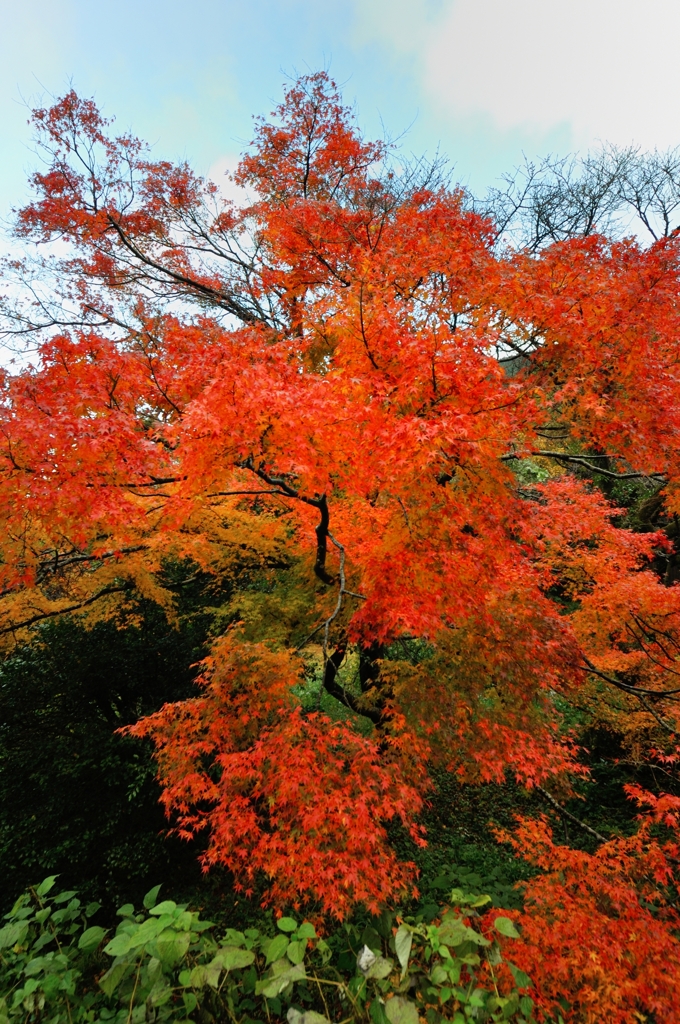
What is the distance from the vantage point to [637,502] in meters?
14.4

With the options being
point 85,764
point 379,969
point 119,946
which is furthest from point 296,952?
point 85,764

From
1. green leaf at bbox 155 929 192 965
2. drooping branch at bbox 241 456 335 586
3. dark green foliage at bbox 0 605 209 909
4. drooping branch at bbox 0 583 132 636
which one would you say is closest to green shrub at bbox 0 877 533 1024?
green leaf at bbox 155 929 192 965

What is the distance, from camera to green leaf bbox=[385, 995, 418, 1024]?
1925 millimetres

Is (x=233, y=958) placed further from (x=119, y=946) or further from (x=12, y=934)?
(x=12, y=934)

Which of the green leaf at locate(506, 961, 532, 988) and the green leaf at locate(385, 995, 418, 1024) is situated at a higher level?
the green leaf at locate(385, 995, 418, 1024)

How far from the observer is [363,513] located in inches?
246

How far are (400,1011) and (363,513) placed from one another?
4.78m

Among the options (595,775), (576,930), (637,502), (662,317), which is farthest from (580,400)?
(637,502)

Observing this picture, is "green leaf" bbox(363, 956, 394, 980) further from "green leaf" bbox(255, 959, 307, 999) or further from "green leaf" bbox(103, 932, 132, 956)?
"green leaf" bbox(103, 932, 132, 956)

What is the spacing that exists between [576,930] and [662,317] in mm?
7742

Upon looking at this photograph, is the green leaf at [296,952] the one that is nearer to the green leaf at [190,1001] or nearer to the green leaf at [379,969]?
the green leaf at [379,969]

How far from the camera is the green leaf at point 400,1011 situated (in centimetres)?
192

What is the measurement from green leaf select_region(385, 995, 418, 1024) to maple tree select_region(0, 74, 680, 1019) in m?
1.93

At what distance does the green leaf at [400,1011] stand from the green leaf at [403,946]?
163mm
